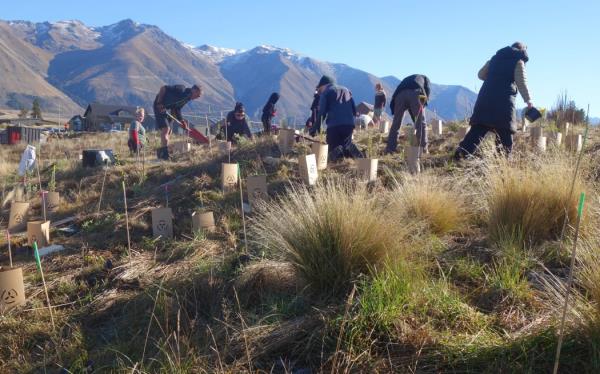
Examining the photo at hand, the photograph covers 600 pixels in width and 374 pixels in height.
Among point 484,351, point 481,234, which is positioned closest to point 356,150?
point 481,234

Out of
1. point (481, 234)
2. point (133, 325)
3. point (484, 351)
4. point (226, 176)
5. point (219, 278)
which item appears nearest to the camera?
point (484, 351)

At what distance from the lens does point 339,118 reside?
664cm

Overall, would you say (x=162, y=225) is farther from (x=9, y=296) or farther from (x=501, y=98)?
(x=501, y=98)

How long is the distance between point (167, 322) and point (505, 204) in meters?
2.18

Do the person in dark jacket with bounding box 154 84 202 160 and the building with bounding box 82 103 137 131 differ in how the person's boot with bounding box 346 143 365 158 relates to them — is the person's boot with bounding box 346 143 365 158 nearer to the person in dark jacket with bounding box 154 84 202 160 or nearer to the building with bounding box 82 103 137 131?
the person in dark jacket with bounding box 154 84 202 160

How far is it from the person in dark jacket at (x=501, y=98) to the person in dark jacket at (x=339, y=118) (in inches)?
61.8

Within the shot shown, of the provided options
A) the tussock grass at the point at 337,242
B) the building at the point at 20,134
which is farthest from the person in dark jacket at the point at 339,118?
the building at the point at 20,134

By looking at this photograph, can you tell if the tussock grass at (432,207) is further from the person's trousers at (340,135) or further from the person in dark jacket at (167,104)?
the person in dark jacket at (167,104)

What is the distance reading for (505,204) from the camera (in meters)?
3.15

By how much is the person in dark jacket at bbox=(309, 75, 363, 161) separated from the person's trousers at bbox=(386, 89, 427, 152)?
552 mm

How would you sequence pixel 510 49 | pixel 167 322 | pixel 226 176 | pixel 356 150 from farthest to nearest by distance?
pixel 356 150, pixel 510 49, pixel 226 176, pixel 167 322

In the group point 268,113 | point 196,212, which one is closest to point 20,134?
point 268,113

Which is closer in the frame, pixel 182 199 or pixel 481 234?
pixel 481 234

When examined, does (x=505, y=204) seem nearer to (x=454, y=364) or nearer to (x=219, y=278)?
(x=454, y=364)
